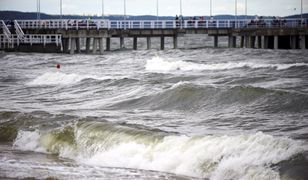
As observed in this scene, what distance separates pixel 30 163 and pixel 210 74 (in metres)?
16.6

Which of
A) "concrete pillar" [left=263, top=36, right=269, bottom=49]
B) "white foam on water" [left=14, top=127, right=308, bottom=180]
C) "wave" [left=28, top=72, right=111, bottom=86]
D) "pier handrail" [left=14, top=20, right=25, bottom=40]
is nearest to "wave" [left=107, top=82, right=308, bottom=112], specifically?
"white foam on water" [left=14, top=127, right=308, bottom=180]

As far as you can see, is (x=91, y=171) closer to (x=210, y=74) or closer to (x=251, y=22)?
(x=210, y=74)

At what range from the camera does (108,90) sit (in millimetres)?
22594

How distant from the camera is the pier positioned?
48.2 m

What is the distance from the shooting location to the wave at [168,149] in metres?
9.91

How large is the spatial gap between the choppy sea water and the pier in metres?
23.0

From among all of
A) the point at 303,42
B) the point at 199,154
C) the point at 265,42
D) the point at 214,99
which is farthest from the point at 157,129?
the point at 265,42

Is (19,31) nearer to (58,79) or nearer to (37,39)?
(37,39)

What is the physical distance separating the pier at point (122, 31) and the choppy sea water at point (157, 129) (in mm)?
22982

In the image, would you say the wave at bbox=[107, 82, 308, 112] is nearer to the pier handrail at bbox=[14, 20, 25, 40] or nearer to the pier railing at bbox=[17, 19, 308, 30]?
the pier handrail at bbox=[14, 20, 25, 40]

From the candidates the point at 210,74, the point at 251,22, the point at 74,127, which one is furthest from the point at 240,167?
the point at 251,22

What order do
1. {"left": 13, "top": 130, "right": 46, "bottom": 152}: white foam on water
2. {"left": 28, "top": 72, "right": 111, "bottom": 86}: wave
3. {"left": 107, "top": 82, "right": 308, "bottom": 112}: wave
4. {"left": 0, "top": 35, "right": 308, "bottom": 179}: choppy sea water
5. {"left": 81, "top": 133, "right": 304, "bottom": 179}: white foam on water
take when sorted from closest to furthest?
{"left": 81, "top": 133, "right": 304, "bottom": 179}: white foam on water
{"left": 0, "top": 35, "right": 308, "bottom": 179}: choppy sea water
{"left": 13, "top": 130, "right": 46, "bottom": 152}: white foam on water
{"left": 107, "top": 82, "right": 308, "bottom": 112}: wave
{"left": 28, "top": 72, "right": 111, "bottom": 86}: wave

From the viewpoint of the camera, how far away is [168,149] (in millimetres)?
11242

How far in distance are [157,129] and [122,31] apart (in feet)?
129
